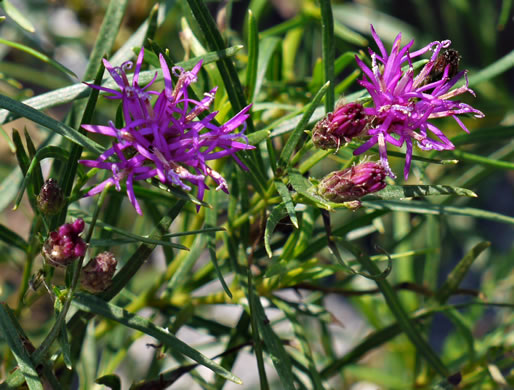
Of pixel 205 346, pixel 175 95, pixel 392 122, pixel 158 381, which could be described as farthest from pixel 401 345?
pixel 175 95

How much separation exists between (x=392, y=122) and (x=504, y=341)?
0.65m

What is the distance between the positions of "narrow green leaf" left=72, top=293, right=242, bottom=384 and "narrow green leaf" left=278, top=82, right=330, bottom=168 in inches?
8.7

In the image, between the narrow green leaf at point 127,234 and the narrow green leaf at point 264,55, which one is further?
the narrow green leaf at point 264,55

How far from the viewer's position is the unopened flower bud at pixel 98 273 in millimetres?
559

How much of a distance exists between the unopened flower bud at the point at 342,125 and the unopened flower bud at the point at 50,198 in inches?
10.9

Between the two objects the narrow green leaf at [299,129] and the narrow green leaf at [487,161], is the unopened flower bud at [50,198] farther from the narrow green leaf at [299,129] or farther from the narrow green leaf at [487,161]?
the narrow green leaf at [487,161]

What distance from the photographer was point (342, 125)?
533mm

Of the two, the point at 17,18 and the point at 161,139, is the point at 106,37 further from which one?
the point at 161,139

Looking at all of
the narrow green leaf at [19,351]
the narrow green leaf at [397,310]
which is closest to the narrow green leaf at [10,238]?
the narrow green leaf at [19,351]

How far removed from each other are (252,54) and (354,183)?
0.25 meters

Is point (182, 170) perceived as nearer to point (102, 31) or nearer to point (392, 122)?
point (392, 122)

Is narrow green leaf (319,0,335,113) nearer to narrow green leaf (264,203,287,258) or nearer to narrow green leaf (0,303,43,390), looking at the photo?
narrow green leaf (264,203,287,258)

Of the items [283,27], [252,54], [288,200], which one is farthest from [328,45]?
[283,27]

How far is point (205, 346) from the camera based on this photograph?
105 centimetres
